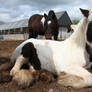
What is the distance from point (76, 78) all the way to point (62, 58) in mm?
481

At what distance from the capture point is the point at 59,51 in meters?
3.17

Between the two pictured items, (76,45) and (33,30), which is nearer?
(76,45)

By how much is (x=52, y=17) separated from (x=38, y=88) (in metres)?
5.62

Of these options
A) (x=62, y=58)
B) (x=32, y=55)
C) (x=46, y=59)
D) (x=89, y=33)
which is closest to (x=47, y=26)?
(x=32, y=55)

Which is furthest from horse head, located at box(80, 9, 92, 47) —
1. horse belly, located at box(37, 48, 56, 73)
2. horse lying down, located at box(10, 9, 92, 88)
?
horse belly, located at box(37, 48, 56, 73)

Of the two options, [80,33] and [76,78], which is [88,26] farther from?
[76,78]

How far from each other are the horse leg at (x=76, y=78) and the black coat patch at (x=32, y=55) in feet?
2.26

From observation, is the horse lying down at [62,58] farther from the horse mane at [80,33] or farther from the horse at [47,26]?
the horse at [47,26]

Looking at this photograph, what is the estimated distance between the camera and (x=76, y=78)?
105 inches

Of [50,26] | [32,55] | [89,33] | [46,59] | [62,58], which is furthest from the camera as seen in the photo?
[50,26]

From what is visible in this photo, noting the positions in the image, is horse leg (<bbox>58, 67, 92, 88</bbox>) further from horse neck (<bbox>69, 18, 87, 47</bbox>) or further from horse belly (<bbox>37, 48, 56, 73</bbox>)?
horse neck (<bbox>69, 18, 87, 47</bbox>)

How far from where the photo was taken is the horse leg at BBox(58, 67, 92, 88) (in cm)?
264

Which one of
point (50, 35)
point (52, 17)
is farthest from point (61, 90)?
point (52, 17)

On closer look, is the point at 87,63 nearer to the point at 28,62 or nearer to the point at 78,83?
the point at 78,83
